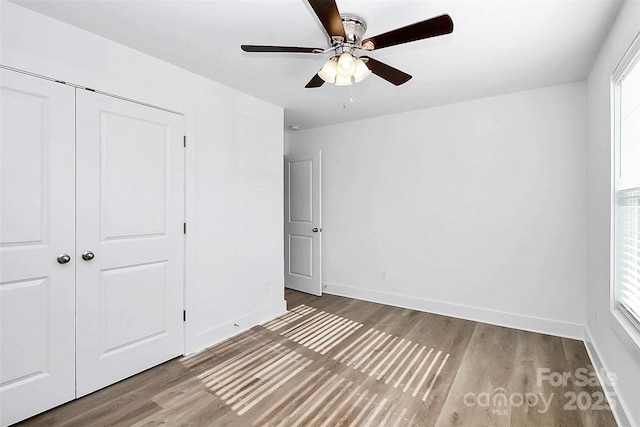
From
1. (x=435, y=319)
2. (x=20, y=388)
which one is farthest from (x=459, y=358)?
(x=20, y=388)

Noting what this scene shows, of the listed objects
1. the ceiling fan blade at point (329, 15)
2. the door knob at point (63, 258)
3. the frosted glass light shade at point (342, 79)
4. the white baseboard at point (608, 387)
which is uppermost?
the ceiling fan blade at point (329, 15)

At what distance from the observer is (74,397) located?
2051mm

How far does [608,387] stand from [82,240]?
143 inches

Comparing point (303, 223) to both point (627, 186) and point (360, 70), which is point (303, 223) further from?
point (627, 186)

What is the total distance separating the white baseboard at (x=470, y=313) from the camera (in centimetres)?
302

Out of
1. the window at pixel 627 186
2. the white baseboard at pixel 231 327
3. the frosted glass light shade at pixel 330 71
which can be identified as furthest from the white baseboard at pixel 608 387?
the white baseboard at pixel 231 327

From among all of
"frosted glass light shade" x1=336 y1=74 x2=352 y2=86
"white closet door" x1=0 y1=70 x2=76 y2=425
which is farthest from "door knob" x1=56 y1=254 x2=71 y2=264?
"frosted glass light shade" x1=336 y1=74 x2=352 y2=86

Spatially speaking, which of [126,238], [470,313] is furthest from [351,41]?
[470,313]

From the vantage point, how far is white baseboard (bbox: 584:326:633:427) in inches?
68.9

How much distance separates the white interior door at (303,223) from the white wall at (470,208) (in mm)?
289

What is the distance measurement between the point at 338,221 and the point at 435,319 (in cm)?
180

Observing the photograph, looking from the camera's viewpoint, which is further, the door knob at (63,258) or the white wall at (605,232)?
the door knob at (63,258)

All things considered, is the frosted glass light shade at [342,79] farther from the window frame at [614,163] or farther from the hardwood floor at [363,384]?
the hardwood floor at [363,384]

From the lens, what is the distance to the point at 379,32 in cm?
209
